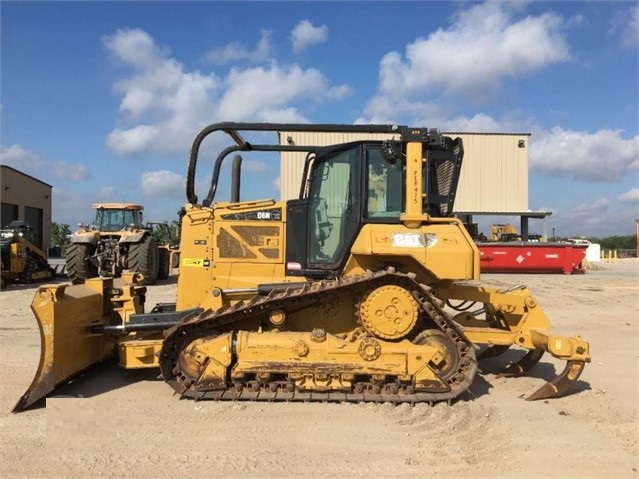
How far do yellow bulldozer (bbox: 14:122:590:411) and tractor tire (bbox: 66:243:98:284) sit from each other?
1129 cm

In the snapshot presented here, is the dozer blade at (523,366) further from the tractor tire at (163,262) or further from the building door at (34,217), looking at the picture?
the building door at (34,217)

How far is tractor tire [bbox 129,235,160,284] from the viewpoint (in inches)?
642

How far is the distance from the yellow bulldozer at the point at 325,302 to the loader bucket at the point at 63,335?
0.06ft

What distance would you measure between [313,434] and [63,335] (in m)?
2.79

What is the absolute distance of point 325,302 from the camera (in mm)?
5727

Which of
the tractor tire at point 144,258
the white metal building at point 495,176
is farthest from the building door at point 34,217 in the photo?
the white metal building at point 495,176

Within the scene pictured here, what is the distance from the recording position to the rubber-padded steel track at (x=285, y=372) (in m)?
5.28

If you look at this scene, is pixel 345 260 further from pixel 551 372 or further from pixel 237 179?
pixel 551 372

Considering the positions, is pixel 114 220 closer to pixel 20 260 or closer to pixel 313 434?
pixel 20 260

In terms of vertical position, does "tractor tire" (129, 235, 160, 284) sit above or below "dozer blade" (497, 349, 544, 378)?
above

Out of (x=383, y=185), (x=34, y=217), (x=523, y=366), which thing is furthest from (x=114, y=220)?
(x=34, y=217)

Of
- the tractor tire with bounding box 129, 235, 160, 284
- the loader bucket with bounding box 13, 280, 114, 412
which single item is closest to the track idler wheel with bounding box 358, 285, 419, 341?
the loader bucket with bounding box 13, 280, 114, 412

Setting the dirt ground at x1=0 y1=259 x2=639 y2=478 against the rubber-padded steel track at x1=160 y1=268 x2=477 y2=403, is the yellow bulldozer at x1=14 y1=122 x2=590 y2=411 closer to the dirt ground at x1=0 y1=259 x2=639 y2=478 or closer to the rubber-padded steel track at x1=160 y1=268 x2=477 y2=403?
the rubber-padded steel track at x1=160 y1=268 x2=477 y2=403

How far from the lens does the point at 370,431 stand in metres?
4.62
